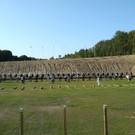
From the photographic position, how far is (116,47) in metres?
81.0

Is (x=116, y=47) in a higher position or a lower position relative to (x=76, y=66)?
higher

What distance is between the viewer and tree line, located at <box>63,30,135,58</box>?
77088 mm

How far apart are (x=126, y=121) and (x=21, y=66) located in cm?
5218

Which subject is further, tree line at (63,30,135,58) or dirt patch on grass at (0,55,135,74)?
tree line at (63,30,135,58)

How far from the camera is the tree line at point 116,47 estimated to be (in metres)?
77.1

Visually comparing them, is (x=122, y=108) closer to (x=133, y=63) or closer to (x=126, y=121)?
(x=126, y=121)

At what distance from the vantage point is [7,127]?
736 cm

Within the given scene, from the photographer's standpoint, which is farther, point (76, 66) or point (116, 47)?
point (116, 47)

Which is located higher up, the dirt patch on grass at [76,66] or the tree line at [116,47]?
the tree line at [116,47]

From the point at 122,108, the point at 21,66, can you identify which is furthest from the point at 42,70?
the point at 122,108

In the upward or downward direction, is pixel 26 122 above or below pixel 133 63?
below

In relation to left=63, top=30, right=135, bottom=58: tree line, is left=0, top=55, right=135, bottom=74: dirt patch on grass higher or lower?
lower

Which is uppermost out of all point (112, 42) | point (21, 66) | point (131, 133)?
point (112, 42)

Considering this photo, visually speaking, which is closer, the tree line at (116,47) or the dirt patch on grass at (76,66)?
the dirt patch on grass at (76,66)
